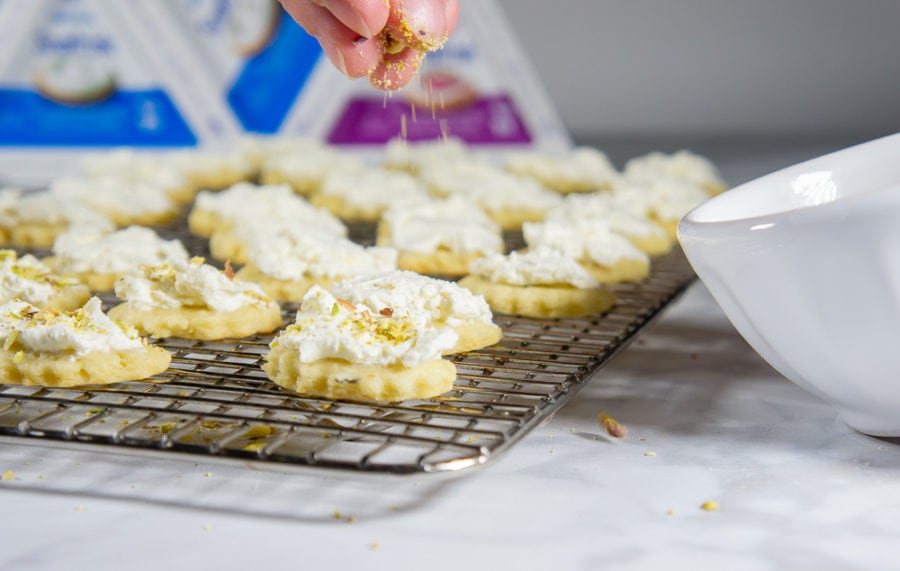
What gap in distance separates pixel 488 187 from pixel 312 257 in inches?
37.8

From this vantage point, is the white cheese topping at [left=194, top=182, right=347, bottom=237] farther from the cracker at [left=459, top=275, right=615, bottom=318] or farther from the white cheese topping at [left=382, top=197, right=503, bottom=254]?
the cracker at [left=459, top=275, right=615, bottom=318]

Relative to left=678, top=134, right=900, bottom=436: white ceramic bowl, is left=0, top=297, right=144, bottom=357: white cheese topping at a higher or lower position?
higher

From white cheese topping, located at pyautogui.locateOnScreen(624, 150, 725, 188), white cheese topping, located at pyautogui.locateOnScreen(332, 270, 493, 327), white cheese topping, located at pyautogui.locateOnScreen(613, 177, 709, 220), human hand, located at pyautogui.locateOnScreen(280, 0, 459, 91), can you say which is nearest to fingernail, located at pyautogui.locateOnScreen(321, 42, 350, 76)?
human hand, located at pyautogui.locateOnScreen(280, 0, 459, 91)

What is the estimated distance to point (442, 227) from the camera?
8.88ft

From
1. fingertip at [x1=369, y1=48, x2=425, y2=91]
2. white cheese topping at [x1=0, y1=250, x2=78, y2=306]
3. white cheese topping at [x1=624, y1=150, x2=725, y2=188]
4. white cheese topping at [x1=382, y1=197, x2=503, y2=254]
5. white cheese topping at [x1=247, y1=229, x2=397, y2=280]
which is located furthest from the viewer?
white cheese topping at [x1=624, y1=150, x2=725, y2=188]

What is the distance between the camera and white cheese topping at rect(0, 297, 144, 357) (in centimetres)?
178

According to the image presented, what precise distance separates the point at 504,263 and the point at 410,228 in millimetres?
457

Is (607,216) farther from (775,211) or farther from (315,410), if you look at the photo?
(315,410)

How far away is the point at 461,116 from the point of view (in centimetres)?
567

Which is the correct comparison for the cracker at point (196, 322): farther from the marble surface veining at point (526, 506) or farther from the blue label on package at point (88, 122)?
the blue label on package at point (88, 122)

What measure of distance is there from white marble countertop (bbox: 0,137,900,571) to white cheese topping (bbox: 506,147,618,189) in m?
1.87

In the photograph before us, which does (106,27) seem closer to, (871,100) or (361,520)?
(871,100)

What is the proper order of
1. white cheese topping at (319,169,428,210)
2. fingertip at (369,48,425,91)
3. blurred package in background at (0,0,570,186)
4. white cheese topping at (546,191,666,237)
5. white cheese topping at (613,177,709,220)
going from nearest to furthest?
fingertip at (369,48,425,91) → white cheese topping at (546,191,666,237) → white cheese topping at (613,177,709,220) → white cheese topping at (319,169,428,210) → blurred package in background at (0,0,570,186)

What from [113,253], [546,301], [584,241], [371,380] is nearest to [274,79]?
[113,253]
